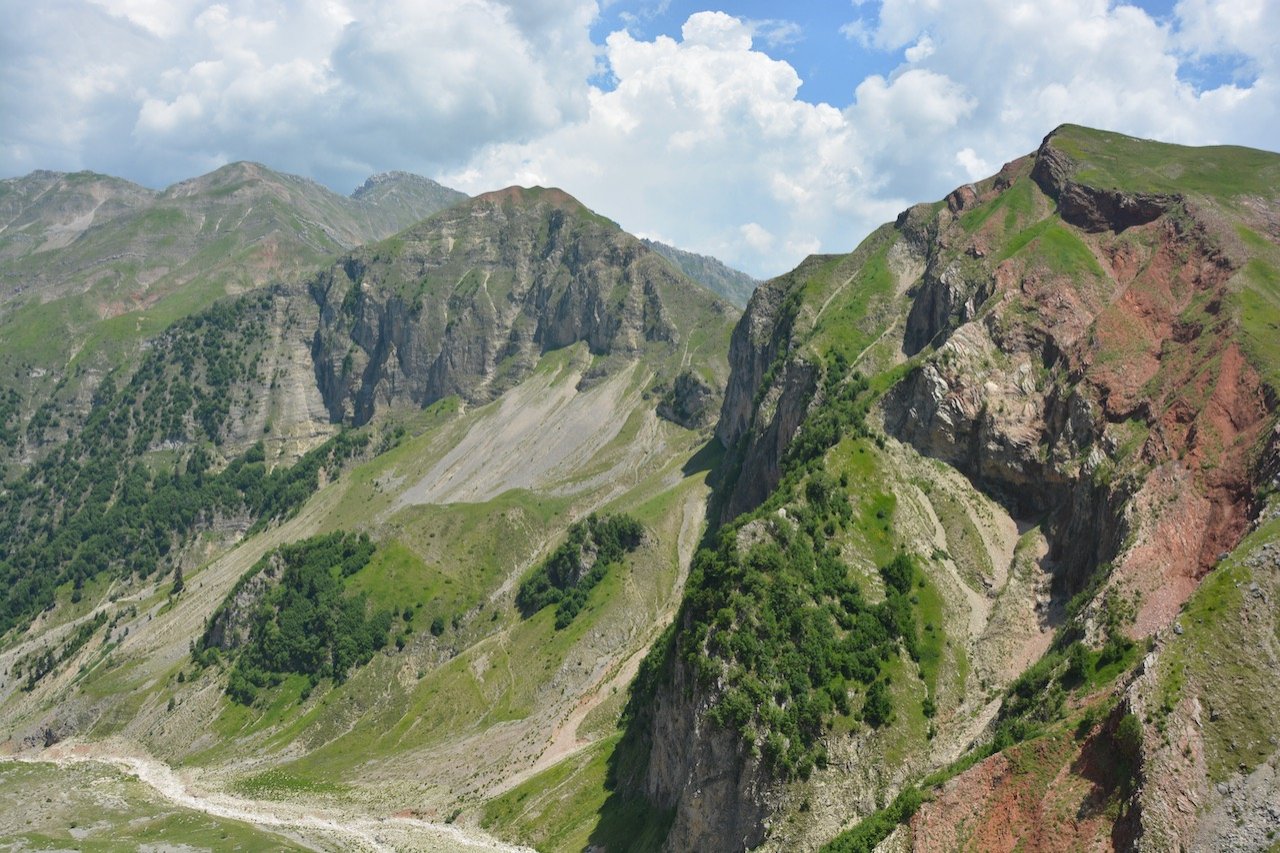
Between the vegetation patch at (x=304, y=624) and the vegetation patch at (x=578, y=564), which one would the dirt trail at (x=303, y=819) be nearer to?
the vegetation patch at (x=304, y=624)

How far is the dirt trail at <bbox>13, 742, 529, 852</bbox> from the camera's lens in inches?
4377

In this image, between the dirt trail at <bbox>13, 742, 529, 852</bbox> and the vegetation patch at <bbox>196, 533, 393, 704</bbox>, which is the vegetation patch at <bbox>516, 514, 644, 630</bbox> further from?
the dirt trail at <bbox>13, 742, 529, 852</bbox>

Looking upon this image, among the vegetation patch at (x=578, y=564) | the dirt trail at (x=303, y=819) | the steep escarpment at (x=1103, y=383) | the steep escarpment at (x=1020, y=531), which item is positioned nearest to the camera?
the steep escarpment at (x=1020, y=531)

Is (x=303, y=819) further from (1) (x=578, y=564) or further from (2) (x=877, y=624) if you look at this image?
(2) (x=877, y=624)

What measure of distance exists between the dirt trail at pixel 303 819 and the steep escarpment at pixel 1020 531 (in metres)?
31.6

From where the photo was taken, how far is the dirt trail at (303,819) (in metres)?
111

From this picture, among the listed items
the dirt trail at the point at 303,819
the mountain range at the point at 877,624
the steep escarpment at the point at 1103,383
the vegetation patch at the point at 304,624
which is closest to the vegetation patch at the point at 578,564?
the mountain range at the point at 877,624

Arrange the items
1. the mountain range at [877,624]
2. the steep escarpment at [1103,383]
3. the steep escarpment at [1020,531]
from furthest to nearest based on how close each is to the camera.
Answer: the steep escarpment at [1103,383] → the steep escarpment at [1020,531] → the mountain range at [877,624]

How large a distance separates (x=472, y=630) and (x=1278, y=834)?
143730mm

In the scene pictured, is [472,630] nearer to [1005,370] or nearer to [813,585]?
[813,585]

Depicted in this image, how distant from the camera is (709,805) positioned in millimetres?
84250

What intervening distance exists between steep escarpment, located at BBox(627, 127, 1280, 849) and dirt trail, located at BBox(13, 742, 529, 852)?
104 ft

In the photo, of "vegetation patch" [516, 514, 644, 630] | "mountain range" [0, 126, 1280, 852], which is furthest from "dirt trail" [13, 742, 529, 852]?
"vegetation patch" [516, 514, 644, 630]

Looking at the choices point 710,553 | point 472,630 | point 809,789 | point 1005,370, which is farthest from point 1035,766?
point 472,630
